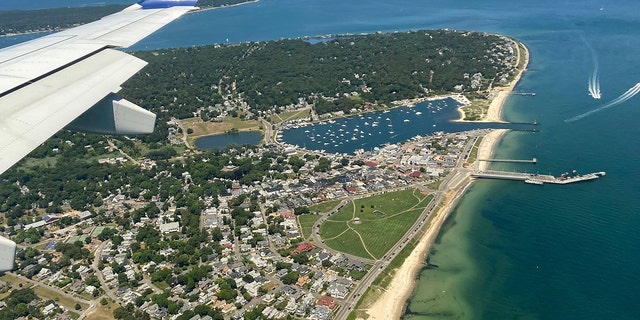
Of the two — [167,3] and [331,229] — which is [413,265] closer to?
[331,229]

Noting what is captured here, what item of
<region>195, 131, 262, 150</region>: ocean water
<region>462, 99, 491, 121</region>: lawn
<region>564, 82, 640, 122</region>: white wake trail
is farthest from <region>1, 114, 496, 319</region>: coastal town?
<region>564, 82, 640, 122</region>: white wake trail

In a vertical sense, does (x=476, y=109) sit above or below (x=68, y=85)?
below

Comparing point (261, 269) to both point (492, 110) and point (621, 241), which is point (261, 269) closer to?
point (621, 241)

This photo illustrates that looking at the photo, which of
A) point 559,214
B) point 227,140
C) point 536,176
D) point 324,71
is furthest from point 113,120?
point 324,71

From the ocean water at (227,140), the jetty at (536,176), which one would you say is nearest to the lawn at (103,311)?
the ocean water at (227,140)

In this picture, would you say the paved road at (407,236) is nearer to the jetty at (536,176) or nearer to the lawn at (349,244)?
the lawn at (349,244)

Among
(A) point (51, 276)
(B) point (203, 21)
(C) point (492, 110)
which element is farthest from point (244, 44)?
(A) point (51, 276)
